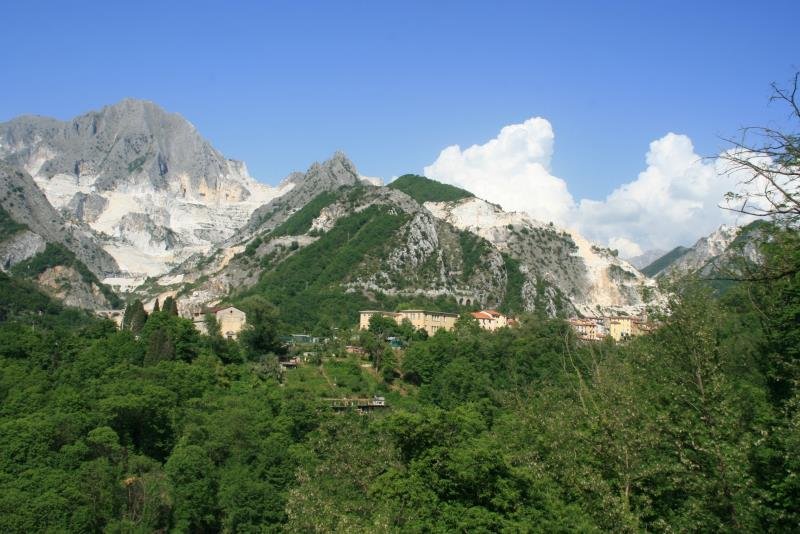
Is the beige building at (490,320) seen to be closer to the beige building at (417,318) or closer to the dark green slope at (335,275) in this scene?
the beige building at (417,318)

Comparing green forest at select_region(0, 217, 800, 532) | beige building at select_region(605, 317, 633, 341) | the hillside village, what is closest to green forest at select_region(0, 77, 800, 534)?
green forest at select_region(0, 217, 800, 532)

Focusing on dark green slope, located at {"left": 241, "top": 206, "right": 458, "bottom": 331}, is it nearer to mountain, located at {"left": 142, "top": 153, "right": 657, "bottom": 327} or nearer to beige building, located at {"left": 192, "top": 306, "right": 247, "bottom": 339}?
mountain, located at {"left": 142, "top": 153, "right": 657, "bottom": 327}

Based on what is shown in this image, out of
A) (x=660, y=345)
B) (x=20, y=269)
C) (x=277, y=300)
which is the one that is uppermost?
(x=20, y=269)

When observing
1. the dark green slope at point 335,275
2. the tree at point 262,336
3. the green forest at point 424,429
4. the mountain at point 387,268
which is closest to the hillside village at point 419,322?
the tree at point 262,336

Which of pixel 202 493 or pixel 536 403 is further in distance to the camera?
pixel 536 403

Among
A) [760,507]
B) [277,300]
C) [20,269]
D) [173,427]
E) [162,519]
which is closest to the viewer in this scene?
[760,507]

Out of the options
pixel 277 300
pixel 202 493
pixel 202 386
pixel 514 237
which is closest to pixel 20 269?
pixel 277 300

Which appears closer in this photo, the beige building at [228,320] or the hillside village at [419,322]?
the hillside village at [419,322]

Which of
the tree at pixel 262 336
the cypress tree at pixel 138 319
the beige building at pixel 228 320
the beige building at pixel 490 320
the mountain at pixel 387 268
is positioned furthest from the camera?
the mountain at pixel 387 268

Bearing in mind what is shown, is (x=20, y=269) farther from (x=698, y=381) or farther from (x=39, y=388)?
(x=698, y=381)
